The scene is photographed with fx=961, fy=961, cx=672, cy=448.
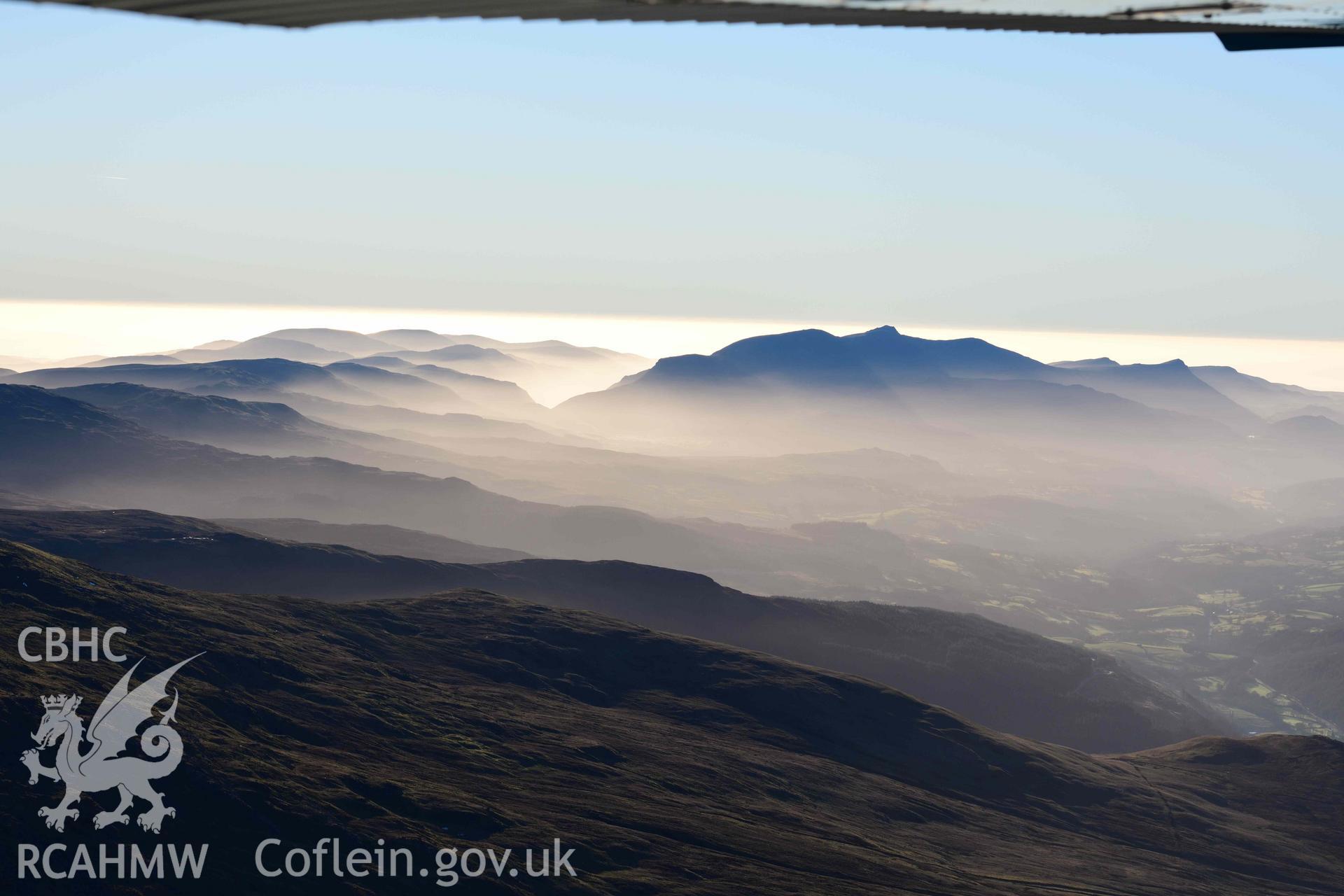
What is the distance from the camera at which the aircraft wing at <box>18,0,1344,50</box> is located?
407 centimetres

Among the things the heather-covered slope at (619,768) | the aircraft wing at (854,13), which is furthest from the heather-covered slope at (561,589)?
the aircraft wing at (854,13)

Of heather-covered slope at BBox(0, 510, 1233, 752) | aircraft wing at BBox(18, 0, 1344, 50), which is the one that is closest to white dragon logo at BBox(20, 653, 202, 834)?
aircraft wing at BBox(18, 0, 1344, 50)

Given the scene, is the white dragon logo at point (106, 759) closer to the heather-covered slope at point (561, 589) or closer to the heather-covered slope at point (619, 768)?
the heather-covered slope at point (619, 768)

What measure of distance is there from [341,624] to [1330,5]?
127m

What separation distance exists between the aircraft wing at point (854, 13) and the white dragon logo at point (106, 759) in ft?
218

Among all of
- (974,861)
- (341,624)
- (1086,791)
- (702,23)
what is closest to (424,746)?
(341,624)

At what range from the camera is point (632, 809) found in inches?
3497

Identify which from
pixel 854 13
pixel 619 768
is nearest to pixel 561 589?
pixel 619 768

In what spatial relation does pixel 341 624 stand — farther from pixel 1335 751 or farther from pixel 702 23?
pixel 1335 751

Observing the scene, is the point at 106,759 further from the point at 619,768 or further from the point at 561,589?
the point at 561,589

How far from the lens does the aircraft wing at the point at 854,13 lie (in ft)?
13.3

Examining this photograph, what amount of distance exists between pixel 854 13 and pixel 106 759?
73.1m

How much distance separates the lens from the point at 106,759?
62.7 metres

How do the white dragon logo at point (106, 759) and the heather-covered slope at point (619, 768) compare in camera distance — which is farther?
the heather-covered slope at point (619, 768)
